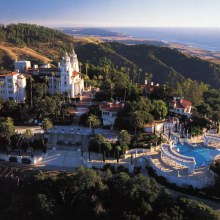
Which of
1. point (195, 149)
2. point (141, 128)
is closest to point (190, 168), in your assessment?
point (195, 149)

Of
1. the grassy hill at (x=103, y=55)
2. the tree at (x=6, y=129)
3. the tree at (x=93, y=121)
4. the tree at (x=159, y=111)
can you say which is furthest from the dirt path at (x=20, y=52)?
the tree at (x=6, y=129)

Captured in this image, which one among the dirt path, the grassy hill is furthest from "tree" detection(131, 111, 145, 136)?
the dirt path

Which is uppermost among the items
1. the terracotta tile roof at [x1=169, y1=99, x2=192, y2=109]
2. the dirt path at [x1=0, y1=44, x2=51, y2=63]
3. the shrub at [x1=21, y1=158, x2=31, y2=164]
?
the dirt path at [x1=0, y1=44, x2=51, y2=63]

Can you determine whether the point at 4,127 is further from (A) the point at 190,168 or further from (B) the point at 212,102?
(B) the point at 212,102

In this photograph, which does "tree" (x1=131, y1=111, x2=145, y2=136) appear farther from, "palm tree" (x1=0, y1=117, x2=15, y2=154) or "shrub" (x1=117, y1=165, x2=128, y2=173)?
"palm tree" (x1=0, y1=117, x2=15, y2=154)

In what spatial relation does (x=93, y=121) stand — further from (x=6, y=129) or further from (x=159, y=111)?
(x=6, y=129)

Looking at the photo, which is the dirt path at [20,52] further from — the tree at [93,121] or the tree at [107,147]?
the tree at [107,147]

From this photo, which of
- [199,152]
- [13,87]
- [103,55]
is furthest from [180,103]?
[103,55]
